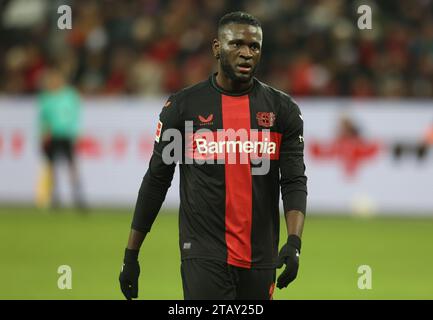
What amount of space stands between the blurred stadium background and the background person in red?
15.4 feet

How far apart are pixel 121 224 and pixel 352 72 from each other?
5.36 m

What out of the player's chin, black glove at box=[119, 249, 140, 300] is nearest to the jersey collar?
the player's chin

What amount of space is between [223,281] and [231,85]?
1.05 metres

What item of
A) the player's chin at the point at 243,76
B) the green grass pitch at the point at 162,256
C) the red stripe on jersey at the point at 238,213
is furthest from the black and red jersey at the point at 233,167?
the green grass pitch at the point at 162,256

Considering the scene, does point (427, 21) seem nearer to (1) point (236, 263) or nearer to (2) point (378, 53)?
(2) point (378, 53)

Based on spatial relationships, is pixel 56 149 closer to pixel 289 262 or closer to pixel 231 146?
pixel 231 146

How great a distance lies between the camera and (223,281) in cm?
539

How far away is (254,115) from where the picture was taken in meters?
5.54

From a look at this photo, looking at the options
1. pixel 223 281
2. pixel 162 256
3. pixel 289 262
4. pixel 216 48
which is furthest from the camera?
pixel 162 256

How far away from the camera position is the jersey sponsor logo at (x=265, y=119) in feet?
18.1

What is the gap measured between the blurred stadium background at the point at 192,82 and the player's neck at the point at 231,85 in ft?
15.8

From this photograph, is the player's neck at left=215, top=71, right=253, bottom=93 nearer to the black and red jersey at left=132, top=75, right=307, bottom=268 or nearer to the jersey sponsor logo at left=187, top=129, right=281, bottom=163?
the black and red jersey at left=132, top=75, right=307, bottom=268

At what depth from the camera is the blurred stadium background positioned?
12.1 meters

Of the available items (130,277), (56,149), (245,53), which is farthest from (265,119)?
(56,149)
